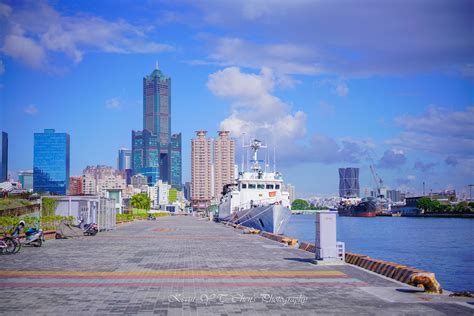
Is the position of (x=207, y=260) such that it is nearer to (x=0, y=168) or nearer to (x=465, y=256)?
(x=465, y=256)

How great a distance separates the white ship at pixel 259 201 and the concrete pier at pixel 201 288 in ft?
109

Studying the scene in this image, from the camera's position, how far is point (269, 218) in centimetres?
5378

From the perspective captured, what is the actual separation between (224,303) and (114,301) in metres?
2.32

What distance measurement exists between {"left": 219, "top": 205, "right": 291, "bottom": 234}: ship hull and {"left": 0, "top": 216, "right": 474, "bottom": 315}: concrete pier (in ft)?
105

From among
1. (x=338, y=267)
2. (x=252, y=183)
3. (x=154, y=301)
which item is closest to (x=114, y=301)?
(x=154, y=301)

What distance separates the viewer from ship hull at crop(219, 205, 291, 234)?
52.8 meters

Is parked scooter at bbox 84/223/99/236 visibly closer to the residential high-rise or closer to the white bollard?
the white bollard

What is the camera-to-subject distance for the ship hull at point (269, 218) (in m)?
52.8

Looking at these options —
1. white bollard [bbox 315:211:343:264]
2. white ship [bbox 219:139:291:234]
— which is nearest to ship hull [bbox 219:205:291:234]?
white ship [bbox 219:139:291:234]

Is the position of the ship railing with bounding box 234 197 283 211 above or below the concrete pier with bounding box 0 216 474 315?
above

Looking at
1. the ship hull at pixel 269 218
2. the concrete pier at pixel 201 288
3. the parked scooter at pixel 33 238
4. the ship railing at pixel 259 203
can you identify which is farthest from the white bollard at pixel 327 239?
the ship railing at pixel 259 203

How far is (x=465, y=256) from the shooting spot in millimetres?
39844

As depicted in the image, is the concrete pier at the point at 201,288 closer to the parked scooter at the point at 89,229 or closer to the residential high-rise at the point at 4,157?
the parked scooter at the point at 89,229

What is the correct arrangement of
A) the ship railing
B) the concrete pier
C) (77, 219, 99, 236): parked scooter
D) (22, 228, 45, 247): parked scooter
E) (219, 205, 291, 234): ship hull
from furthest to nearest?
1. the ship railing
2. (219, 205, 291, 234): ship hull
3. (77, 219, 99, 236): parked scooter
4. (22, 228, 45, 247): parked scooter
5. the concrete pier
